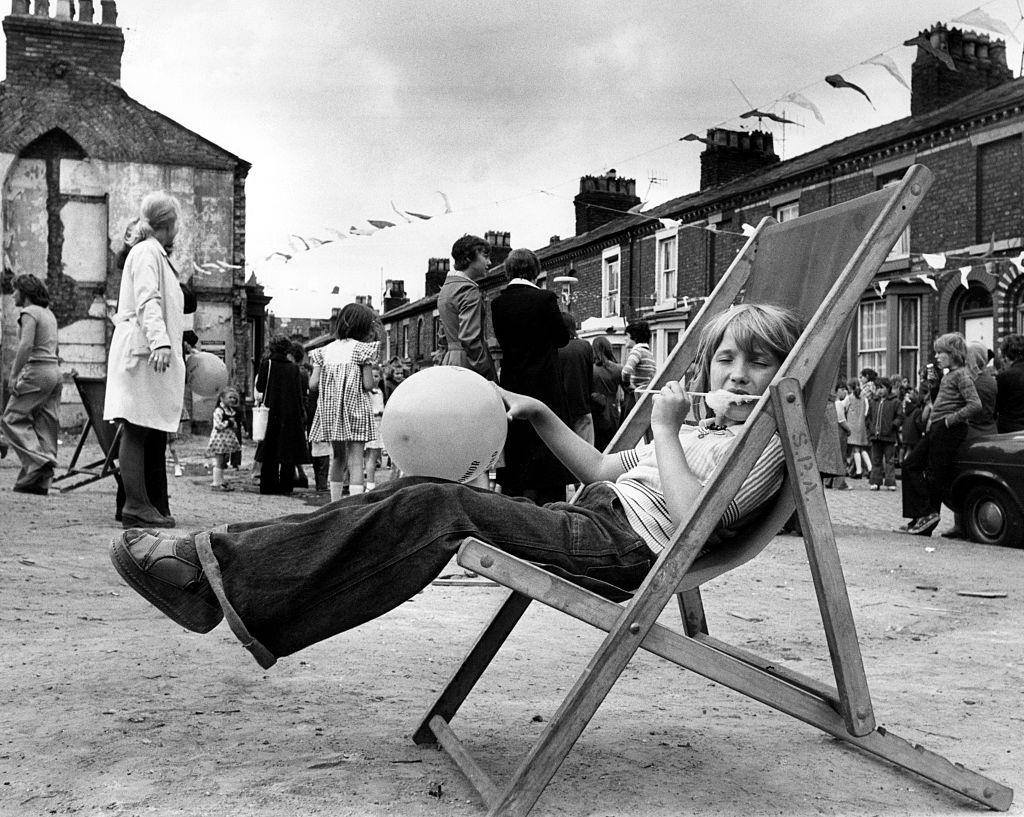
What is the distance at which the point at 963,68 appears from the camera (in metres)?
21.0

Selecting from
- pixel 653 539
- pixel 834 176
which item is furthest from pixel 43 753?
pixel 834 176

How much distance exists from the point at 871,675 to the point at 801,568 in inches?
110

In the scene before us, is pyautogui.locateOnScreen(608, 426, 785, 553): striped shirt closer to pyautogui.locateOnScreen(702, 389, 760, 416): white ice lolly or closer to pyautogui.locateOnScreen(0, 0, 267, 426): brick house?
pyautogui.locateOnScreen(702, 389, 760, 416): white ice lolly

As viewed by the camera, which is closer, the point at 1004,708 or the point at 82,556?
the point at 1004,708

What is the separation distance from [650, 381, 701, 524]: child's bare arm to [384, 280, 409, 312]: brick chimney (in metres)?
57.0

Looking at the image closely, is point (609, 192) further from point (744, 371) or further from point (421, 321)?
point (744, 371)

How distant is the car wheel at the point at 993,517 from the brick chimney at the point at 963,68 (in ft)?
49.7

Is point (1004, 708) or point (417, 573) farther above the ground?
point (417, 573)

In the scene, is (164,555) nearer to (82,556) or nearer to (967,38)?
(82,556)

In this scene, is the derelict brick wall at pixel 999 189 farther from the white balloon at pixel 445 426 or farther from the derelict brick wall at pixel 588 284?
the white balloon at pixel 445 426

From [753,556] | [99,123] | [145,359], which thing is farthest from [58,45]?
[753,556]

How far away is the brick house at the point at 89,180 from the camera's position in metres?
24.1

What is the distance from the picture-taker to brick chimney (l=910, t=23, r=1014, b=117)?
824 inches

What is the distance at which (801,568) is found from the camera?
6.46 metres
